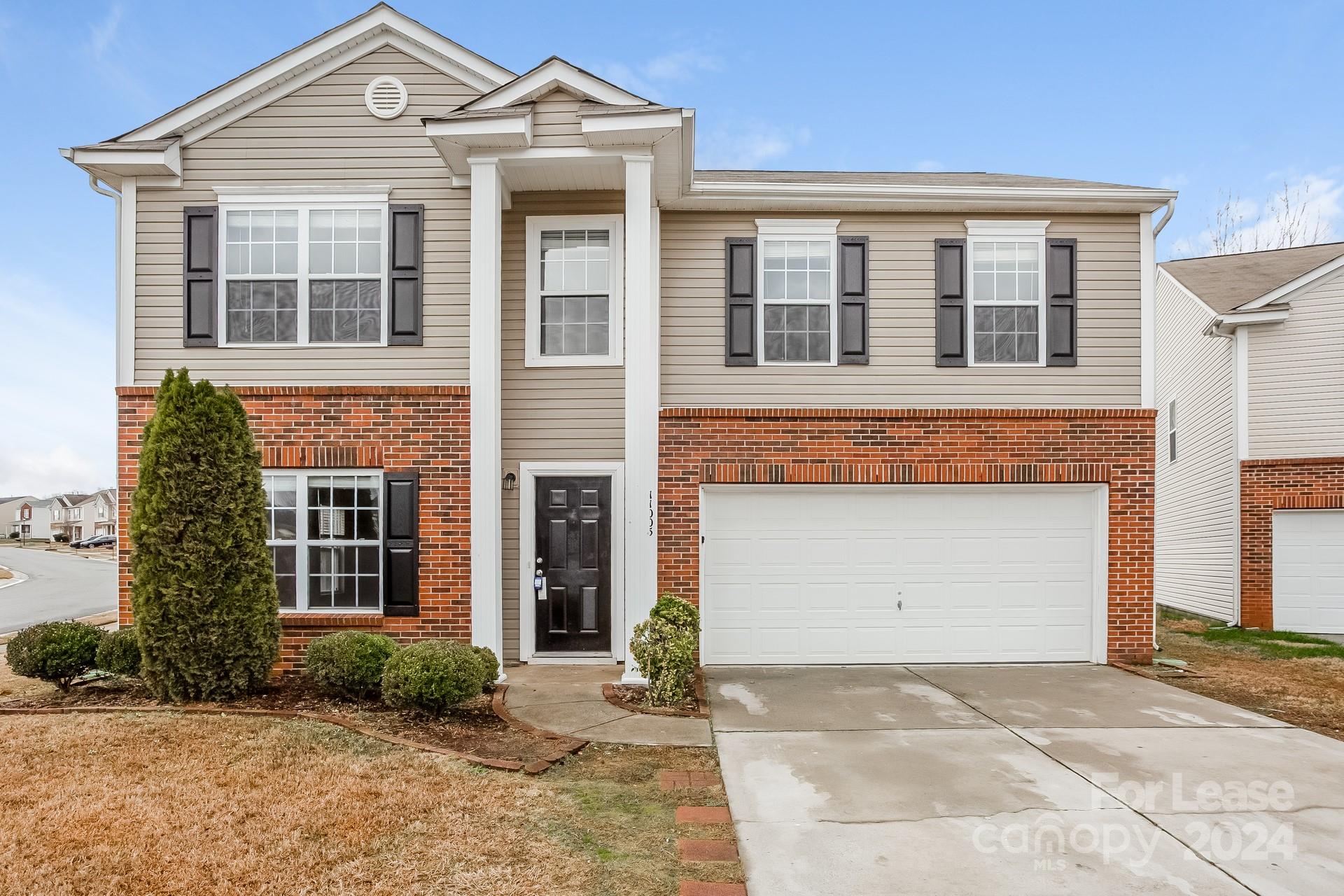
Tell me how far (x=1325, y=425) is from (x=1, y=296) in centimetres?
2598

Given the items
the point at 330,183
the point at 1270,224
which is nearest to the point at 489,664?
the point at 330,183

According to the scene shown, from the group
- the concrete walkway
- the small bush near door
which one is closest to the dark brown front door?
the concrete walkway

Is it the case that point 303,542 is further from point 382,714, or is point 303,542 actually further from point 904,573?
point 904,573

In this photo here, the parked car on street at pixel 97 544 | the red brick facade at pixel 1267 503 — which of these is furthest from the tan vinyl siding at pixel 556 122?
the parked car on street at pixel 97 544

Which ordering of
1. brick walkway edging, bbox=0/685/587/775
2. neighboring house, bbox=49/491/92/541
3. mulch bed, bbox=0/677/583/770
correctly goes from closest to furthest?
brick walkway edging, bbox=0/685/587/775 → mulch bed, bbox=0/677/583/770 → neighboring house, bbox=49/491/92/541

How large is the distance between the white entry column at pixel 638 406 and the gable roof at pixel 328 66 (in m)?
2.02

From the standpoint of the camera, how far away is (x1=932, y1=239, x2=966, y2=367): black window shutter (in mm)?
8586

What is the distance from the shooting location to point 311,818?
420 cm

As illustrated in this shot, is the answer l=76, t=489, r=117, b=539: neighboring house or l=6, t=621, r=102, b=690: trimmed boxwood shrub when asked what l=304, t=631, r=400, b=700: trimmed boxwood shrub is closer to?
l=6, t=621, r=102, b=690: trimmed boxwood shrub

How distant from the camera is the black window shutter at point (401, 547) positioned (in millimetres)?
7707

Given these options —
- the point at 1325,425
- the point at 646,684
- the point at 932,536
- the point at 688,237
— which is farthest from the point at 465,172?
the point at 1325,425

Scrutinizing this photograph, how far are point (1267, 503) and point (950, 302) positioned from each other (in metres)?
6.52

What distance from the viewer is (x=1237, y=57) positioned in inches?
866

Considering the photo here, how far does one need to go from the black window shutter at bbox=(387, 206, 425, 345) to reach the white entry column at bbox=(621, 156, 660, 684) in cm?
215
